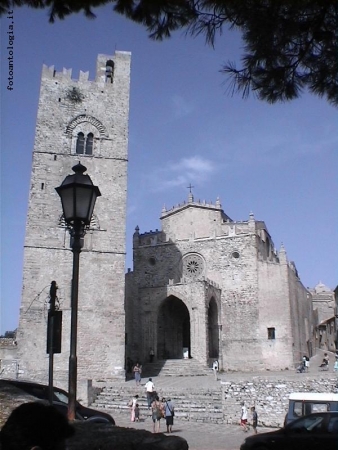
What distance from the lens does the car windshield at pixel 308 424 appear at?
271 inches

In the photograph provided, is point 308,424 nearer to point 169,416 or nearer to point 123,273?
point 169,416

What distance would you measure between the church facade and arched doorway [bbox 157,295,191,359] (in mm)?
71

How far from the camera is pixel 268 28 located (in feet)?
16.2

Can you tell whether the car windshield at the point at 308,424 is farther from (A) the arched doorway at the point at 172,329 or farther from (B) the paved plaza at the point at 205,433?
(A) the arched doorway at the point at 172,329

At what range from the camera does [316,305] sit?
192ft

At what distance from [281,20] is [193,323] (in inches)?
1130

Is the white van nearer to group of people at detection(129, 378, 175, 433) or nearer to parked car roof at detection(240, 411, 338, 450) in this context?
group of people at detection(129, 378, 175, 433)

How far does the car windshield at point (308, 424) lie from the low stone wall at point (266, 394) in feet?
30.4

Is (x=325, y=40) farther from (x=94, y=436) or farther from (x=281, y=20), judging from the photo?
(x=94, y=436)

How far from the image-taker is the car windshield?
689 cm

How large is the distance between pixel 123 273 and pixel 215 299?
9784 mm

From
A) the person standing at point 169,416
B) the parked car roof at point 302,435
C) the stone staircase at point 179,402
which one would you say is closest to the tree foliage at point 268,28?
the parked car roof at point 302,435

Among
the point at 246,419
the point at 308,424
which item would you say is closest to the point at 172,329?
the point at 246,419

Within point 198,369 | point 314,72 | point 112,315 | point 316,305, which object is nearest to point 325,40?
point 314,72
